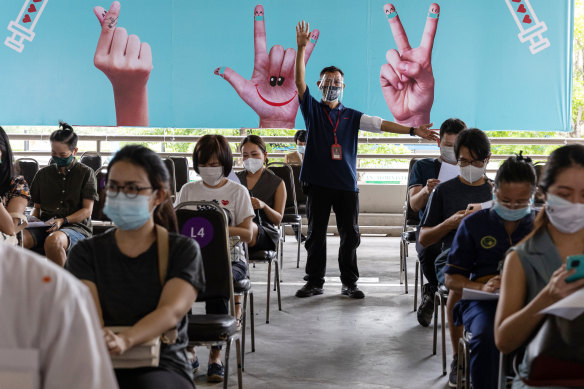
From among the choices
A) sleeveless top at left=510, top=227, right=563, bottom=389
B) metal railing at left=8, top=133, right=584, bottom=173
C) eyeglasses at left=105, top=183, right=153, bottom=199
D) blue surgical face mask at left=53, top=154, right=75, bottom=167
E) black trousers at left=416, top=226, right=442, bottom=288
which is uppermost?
metal railing at left=8, top=133, right=584, bottom=173

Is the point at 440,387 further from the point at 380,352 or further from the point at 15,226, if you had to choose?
the point at 15,226

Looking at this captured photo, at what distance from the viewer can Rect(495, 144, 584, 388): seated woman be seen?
Result: 196 centimetres

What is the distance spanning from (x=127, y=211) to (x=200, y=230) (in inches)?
40.2

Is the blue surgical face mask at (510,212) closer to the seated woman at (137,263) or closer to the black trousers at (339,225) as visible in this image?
the seated woman at (137,263)

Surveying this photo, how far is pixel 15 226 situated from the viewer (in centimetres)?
425

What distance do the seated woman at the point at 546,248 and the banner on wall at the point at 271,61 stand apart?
21.3ft

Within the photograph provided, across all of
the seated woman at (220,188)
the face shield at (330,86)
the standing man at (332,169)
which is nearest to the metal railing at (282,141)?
the standing man at (332,169)

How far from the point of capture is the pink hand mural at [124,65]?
28.5 ft

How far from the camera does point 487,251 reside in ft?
9.41

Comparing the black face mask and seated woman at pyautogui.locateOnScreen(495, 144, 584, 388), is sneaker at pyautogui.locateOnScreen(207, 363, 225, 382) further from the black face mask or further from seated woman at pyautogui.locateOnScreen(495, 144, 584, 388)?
the black face mask

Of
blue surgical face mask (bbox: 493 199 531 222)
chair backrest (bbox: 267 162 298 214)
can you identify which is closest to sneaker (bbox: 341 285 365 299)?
chair backrest (bbox: 267 162 298 214)

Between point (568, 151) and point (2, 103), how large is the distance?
26.4 feet

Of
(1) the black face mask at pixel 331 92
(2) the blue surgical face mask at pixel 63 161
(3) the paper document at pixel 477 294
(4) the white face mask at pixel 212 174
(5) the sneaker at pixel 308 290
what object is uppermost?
(1) the black face mask at pixel 331 92

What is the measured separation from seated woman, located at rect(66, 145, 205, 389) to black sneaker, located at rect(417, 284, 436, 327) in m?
2.70
